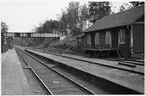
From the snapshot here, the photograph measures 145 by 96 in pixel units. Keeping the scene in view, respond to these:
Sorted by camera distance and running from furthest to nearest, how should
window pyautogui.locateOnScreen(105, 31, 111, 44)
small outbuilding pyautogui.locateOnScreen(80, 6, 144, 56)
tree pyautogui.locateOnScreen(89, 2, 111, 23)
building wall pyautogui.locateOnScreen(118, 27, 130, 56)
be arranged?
tree pyautogui.locateOnScreen(89, 2, 111, 23), window pyautogui.locateOnScreen(105, 31, 111, 44), building wall pyautogui.locateOnScreen(118, 27, 130, 56), small outbuilding pyautogui.locateOnScreen(80, 6, 144, 56)

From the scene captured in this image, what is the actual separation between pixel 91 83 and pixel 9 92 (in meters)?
4.24

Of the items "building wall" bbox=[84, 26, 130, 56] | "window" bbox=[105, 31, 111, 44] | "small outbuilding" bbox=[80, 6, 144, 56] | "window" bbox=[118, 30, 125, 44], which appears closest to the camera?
"small outbuilding" bbox=[80, 6, 144, 56]

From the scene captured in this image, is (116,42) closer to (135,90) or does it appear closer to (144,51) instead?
(144,51)

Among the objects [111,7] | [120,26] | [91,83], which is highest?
[111,7]

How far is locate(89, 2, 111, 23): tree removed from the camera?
57453mm

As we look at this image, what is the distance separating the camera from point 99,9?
189ft

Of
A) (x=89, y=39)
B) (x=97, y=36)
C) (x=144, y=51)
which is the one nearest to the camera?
(x=144, y=51)

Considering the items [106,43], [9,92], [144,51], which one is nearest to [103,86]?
[9,92]

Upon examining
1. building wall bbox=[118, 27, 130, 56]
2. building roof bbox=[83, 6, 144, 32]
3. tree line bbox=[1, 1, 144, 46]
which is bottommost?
Result: building wall bbox=[118, 27, 130, 56]

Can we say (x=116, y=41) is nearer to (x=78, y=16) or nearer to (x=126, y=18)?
(x=126, y=18)

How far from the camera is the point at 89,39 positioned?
34.1 meters

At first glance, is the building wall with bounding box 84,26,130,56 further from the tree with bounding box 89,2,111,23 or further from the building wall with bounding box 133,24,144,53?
the tree with bounding box 89,2,111,23

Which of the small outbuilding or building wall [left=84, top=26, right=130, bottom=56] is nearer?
the small outbuilding

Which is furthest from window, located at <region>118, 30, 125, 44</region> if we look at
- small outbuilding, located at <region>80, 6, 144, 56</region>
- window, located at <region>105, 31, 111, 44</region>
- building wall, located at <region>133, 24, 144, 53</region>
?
window, located at <region>105, 31, 111, 44</region>
